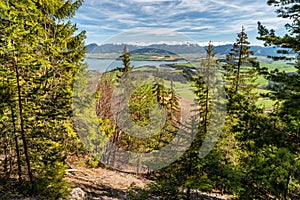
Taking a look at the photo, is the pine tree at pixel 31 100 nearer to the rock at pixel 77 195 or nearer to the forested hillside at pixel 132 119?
the forested hillside at pixel 132 119

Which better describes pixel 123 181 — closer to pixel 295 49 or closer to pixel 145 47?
pixel 145 47

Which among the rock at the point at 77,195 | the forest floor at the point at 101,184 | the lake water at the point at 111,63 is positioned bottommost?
the forest floor at the point at 101,184

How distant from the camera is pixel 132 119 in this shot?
20.9 m

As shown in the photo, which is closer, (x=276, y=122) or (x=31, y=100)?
(x=276, y=122)

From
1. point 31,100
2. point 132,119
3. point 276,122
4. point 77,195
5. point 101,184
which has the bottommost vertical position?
point 101,184

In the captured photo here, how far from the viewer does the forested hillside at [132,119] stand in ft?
22.1

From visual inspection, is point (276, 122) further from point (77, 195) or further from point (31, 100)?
point (77, 195)

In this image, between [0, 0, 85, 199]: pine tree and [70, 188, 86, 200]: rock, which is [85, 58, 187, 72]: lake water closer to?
[0, 0, 85, 199]: pine tree

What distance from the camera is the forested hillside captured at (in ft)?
22.1

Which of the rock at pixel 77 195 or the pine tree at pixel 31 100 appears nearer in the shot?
the pine tree at pixel 31 100

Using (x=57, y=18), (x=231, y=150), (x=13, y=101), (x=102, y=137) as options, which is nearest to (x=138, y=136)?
(x=102, y=137)

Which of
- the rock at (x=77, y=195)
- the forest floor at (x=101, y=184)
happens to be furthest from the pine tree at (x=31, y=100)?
the forest floor at (x=101, y=184)

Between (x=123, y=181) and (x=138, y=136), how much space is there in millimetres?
4289

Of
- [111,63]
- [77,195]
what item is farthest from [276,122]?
[111,63]
